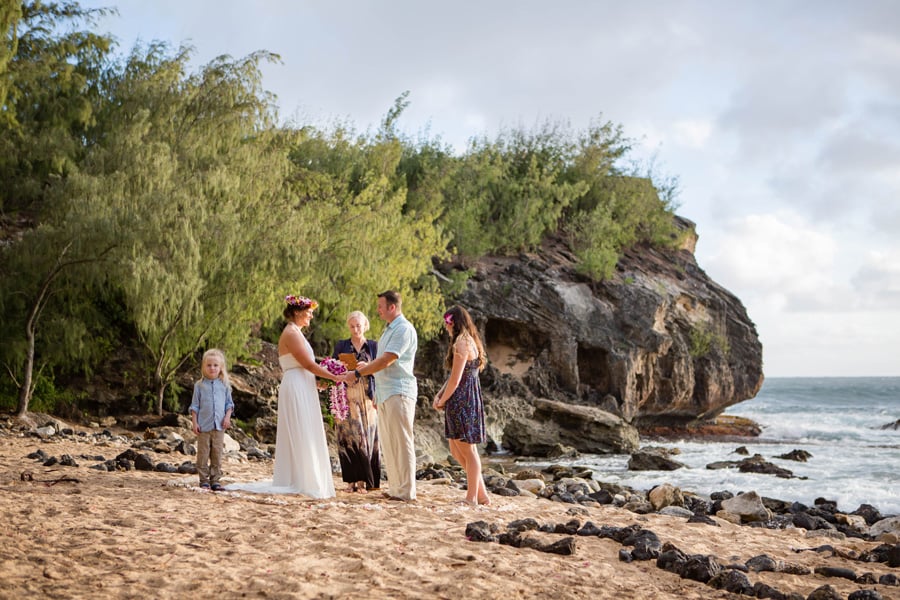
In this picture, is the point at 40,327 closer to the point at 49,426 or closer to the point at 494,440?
the point at 49,426

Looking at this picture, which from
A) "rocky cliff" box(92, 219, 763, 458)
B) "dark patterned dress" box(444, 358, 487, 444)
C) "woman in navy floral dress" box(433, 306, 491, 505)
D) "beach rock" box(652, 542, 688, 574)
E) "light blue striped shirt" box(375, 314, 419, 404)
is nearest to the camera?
"beach rock" box(652, 542, 688, 574)

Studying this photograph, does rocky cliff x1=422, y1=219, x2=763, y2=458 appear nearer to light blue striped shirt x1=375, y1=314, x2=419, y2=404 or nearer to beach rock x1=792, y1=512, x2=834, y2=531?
beach rock x1=792, y1=512, x2=834, y2=531

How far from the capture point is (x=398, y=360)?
820 centimetres

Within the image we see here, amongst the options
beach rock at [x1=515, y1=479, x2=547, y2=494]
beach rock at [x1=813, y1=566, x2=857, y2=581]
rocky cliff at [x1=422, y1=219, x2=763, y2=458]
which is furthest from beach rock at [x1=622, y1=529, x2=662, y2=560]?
rocky cliff at [x1=422, y1=219, x2=763, y2=458]

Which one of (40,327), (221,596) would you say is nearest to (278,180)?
(40,327)

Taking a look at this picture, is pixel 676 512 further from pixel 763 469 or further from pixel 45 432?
pixel 45 432

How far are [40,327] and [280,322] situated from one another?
815cm

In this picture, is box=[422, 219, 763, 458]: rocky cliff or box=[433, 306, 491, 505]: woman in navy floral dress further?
box=[422, 219, 763, 458]: rocky cliff

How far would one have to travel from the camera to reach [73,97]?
61.7 ft

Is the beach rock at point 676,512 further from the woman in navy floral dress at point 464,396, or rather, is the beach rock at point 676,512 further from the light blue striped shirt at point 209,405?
the light blue striped shirt at point 209,405

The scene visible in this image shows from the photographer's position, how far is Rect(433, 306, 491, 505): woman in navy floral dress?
27.1 feet

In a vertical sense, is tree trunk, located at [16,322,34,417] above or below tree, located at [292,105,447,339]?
below

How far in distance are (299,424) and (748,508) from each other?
637cm

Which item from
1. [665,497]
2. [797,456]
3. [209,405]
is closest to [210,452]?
[209,405]
